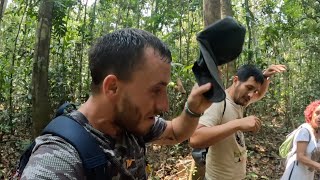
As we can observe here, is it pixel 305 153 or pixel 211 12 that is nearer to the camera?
pixel 305 153

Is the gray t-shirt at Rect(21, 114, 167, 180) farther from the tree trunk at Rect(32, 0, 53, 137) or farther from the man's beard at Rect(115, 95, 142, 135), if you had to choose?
the tree trunk at Rect(32, 0, 53, 137)

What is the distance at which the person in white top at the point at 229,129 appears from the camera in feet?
7.57

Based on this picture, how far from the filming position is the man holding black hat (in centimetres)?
160

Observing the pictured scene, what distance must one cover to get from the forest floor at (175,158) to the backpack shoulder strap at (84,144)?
399cm

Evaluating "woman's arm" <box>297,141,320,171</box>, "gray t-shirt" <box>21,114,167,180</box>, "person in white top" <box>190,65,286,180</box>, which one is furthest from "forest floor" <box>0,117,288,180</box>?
"gray t-shirt" <box>21,114,167,180</box>

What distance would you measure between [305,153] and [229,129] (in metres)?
1.59

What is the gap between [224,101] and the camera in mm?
2580

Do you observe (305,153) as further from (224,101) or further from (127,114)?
(127,114)

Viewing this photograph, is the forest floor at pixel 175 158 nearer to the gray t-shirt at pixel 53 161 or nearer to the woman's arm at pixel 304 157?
the woman's arm at pixel 304 157

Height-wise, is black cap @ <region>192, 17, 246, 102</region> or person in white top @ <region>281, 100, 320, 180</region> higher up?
black cap @ <region>192, 17, 246, 102</region>

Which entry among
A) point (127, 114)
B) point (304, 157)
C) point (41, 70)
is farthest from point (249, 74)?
point (41, 70)

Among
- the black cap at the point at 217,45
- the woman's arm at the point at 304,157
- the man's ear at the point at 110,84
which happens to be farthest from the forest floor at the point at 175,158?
the man's ear at the point at 110,84

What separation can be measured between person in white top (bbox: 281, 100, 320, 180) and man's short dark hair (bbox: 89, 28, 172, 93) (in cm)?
259

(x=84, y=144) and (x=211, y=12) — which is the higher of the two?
(x=211, y=12)
